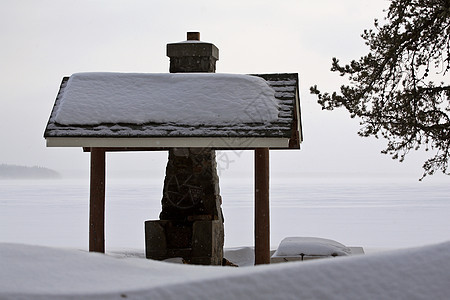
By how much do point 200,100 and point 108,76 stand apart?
70.4 inches

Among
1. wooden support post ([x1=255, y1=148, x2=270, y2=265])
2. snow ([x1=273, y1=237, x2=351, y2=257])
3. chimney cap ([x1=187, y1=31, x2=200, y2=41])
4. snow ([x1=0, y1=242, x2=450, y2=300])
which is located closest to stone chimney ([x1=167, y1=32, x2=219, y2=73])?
chimney cap ([x1=187, y1=31, x2=200, y2=41])

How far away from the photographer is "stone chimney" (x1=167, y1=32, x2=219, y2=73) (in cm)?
1038

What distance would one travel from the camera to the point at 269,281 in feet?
7.02

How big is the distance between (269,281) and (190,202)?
7.96m

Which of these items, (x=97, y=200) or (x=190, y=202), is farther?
(x=190, y=202)

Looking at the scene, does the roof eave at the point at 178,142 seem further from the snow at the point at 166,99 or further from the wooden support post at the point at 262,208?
the wooden support post at the point at 262,208

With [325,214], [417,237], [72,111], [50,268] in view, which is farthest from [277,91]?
[325,214]

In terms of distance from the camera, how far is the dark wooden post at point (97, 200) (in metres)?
8.74

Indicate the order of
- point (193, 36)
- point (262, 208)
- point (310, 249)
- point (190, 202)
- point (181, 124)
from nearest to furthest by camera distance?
1. point (181, 124)
2. point (262, 208)
3. point (190, 202)
4. point (193, 36)
5. point (310, 249)

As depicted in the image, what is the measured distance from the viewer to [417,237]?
64.6 ft

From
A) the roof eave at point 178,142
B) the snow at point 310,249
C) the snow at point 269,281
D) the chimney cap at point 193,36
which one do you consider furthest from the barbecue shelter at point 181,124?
the snow at point 269,281

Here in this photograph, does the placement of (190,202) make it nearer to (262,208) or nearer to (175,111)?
(262,208)

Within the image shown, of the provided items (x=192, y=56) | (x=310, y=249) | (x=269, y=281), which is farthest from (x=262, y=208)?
(x=269, y=281)

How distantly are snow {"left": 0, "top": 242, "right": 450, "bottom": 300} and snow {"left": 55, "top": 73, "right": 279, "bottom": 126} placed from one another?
235 inches
